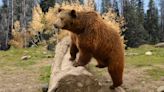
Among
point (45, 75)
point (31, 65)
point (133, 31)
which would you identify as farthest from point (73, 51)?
point (133, 31)

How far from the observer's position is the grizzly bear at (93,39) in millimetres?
7152

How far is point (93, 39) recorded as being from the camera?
720 centimetres

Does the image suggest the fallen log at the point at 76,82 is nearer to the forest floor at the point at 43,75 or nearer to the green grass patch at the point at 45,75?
the forest floor at the point at 43,75

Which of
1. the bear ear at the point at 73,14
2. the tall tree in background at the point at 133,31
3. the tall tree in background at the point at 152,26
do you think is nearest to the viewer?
the bear ear at the point at 73,14

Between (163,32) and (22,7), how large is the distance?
21.7 meters

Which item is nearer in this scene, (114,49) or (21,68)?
(114,49)

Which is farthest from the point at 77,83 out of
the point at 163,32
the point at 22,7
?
the point at 163,32

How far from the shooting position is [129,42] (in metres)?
49.5

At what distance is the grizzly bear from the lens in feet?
23.5

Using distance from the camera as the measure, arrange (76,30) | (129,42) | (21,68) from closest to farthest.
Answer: (76,30) → (21,68) → (129,42)

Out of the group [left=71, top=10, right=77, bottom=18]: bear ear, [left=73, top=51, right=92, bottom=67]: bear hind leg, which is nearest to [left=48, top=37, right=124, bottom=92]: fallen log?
[left=73, top=51, right=92, bottom=67]: bear hind leg

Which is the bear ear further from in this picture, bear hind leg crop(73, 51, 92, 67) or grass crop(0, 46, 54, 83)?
grass crop(0, 46, 54, 83)

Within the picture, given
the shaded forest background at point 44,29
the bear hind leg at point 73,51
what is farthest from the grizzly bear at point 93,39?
the shaded forest background at point 44,29

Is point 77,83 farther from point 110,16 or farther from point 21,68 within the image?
point 110,16
